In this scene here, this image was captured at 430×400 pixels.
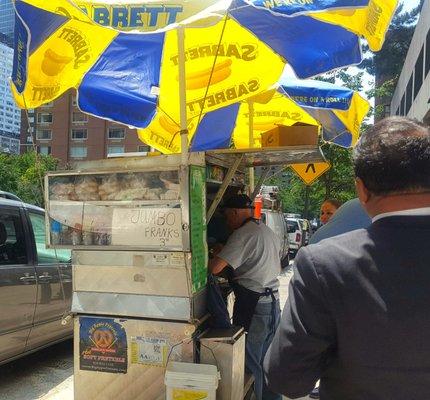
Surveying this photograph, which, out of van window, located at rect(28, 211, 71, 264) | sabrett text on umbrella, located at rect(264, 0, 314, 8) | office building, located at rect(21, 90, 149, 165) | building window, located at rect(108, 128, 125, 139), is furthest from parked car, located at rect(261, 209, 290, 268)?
building window, located at rect(108, 128, 125, 139)

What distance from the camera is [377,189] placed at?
1501mm

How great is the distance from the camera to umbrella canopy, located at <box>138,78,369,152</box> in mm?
5699

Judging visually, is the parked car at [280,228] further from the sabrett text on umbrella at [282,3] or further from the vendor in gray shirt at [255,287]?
the sabrett text on umbrella at [282,3]

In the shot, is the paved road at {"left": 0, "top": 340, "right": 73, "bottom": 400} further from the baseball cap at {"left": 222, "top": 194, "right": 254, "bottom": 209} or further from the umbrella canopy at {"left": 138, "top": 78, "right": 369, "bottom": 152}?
the umbrella canopy at {"left": 138, "top": 78, "right": 369, "bottom": 152}

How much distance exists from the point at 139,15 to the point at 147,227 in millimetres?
1410

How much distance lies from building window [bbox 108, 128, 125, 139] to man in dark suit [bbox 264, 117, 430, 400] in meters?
68.5

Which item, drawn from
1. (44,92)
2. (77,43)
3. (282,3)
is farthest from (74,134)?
(282,3)

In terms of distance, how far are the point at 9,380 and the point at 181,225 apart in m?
3.35

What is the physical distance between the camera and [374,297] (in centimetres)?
139

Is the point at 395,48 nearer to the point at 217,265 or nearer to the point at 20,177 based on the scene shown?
the point at 20,177

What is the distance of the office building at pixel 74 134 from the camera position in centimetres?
6800

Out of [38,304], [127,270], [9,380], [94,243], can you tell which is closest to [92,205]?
[94,243]

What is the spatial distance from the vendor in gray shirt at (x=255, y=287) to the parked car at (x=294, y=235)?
56.6 feet

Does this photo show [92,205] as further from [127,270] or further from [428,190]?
[428,190]
